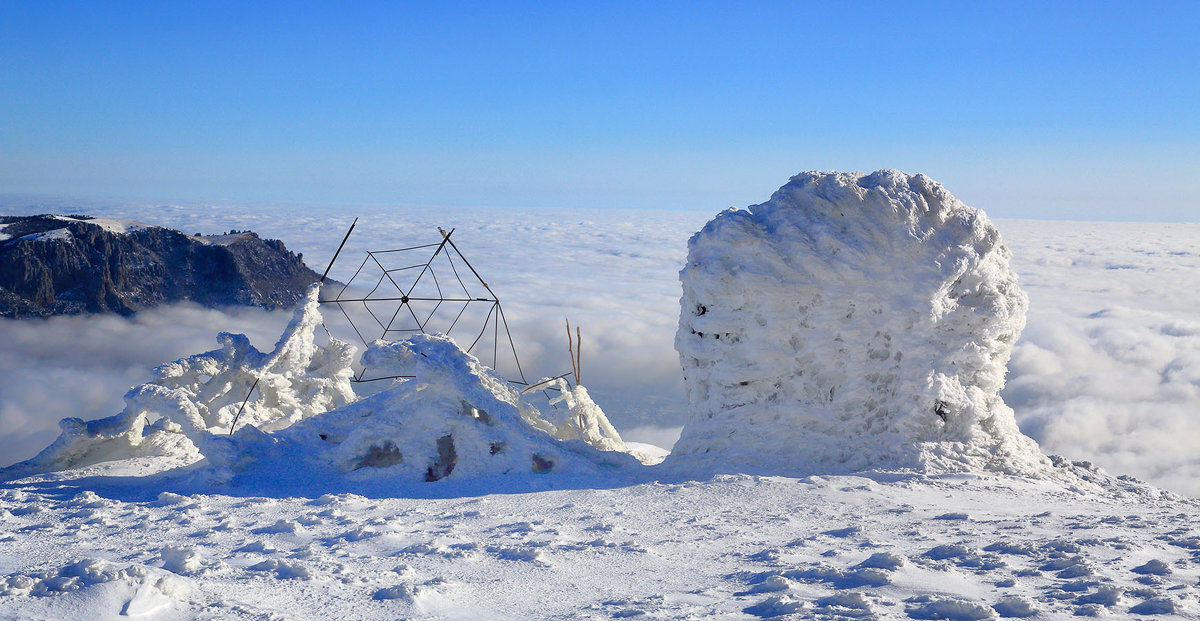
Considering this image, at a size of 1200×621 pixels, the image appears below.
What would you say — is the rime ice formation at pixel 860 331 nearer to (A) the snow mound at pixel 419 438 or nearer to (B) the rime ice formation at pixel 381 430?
(A) the snow mound at pixel 419 438

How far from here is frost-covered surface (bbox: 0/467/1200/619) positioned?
180 inches

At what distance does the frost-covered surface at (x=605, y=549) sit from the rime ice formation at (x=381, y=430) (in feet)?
1.76

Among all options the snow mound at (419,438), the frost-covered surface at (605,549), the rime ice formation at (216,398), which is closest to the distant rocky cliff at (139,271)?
the rime ice formation at (216,398)

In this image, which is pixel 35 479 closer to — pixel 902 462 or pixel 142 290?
pixel 902 462

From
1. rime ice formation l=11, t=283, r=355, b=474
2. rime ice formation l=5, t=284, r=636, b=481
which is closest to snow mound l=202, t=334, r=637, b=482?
rime ice formation l=5, t=284, r=636, b=481

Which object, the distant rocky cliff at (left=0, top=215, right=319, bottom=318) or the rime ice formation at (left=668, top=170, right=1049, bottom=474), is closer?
the rime ice formation at (left=668, top=170, right=1049, bottom=474)

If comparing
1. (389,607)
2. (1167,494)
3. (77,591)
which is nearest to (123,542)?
(77,591)

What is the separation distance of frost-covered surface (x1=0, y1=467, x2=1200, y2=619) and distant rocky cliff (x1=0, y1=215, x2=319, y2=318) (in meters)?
82.7

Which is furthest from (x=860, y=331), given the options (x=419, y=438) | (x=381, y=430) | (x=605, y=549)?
(x=381, y=430)

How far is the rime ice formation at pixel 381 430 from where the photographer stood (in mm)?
8211

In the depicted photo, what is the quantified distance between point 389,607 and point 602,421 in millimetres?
6254

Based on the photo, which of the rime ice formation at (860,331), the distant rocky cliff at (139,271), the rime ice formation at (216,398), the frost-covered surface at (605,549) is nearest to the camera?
the frost-covered surface at (605,549)

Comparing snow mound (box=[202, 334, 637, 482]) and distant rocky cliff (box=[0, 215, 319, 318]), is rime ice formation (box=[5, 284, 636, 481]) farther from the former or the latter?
distant rocky cliff (box=[0, 215, 319, 318])

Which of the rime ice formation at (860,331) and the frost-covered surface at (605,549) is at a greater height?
the rime ice formation at (860,331)
